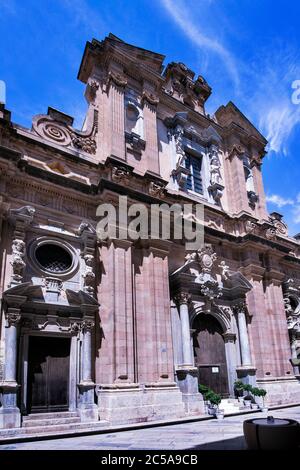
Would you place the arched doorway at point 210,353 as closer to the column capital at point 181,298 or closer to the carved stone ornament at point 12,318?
the column capital at point 181,298

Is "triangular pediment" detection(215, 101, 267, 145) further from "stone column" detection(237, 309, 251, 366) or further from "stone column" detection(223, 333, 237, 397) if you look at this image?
"stone column" detection(223, 333, 237, 397)

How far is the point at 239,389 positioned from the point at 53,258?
380 inches

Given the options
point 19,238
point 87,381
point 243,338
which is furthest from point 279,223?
point 19,238

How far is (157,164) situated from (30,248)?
7447mm

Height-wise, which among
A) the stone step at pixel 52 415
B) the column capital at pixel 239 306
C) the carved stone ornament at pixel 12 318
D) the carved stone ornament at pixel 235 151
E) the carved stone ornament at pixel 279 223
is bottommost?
the stone step at pixel 52 415

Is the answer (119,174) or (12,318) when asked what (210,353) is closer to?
(119,174)

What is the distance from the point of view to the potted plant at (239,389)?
15.9 m

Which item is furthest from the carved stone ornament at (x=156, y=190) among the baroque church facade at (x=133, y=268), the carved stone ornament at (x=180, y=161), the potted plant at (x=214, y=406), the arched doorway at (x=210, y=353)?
the potted plant at (x=214, y=406)

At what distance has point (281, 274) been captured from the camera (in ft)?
66.3

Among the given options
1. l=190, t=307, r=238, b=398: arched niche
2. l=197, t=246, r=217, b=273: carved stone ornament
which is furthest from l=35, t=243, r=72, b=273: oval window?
l=197, t=246, r=217, b=273: carved stone ornament

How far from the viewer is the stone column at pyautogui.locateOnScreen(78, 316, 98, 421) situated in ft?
38.1

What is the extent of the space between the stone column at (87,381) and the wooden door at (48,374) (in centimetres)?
50

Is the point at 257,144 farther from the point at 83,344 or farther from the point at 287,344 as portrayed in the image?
the point at 83,344

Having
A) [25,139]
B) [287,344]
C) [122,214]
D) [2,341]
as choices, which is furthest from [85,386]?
[287,344]
